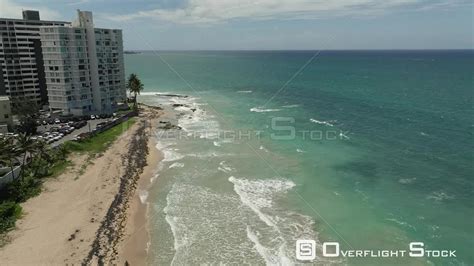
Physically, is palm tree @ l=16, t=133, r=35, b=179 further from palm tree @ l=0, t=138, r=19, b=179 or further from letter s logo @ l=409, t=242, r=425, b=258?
letter s logo @ l=409, t=242, r=425, b=258

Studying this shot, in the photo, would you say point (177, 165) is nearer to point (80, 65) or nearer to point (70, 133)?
point (70, 133)

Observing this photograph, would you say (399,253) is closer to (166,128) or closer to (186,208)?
(186,208)

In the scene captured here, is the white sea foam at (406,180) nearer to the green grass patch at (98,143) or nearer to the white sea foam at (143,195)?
the white sea foam at (143,195)

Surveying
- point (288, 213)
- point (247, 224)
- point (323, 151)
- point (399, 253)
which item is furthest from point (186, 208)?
point (323, 151)

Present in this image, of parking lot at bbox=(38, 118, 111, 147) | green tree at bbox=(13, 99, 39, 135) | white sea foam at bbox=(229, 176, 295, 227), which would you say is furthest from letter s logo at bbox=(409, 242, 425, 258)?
green tree at bbox=(13, 99, 39, 135)

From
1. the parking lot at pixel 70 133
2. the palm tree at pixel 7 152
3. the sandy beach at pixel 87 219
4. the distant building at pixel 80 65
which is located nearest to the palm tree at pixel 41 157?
the sandy beach at pixel 87 219

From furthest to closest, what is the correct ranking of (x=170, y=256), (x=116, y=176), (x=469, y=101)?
(x=469, y=101), (x=116, y=176), (x=170, y=256)
